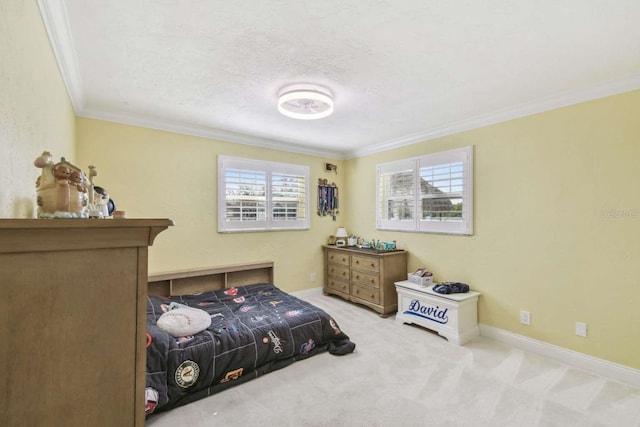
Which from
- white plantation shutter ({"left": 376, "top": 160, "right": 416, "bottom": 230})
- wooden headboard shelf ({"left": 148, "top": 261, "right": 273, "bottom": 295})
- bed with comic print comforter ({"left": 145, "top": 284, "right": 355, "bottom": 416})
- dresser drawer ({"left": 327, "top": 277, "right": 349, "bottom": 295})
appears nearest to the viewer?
bed with comic print comforter ({"left": 145, "top": 284, "right": 355, "bottom": 416})

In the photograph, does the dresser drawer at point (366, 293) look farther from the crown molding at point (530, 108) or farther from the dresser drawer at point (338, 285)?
the crown molding at point (530, 108)

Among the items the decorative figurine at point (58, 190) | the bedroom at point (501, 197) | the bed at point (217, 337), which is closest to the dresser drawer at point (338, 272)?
the bedroom at point (501, 197)

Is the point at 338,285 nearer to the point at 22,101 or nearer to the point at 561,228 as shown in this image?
the point at 561,228

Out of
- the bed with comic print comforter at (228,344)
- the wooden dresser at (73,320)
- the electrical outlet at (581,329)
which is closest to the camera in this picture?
the wooden dresser at (73,320)

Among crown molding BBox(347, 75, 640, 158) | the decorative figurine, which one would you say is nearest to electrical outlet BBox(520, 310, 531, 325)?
crown molding BBox(347, 75, 640, 158)

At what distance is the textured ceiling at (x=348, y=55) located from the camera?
1.60m

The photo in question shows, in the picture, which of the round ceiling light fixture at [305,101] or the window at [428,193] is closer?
the round ceiling light fixture at [305,101]

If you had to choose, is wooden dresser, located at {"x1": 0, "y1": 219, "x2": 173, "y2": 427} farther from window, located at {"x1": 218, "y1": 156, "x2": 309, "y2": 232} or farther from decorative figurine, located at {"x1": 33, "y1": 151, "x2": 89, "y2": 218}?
window, located at {"x1": 218, "y1": 156, "x2": 309, "y2": 232}

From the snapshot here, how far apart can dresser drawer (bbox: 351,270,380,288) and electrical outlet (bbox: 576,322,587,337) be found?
200 cm

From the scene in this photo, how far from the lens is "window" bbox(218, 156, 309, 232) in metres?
3.96

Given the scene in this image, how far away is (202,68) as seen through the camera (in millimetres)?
2199

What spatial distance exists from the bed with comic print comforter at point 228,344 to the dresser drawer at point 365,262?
4.08 ft

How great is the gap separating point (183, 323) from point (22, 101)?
5.76 feet

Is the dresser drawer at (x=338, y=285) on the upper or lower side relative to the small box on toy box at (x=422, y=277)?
lower
